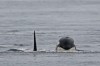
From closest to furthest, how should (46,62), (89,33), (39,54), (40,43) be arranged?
Answer: (46,62)
(39,54)
(40,43)
(89,33)

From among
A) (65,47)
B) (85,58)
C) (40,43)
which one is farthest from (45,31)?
(85,58)

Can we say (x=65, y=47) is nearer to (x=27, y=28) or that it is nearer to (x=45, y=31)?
(x=45, y=31)

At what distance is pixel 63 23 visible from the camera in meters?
63.0

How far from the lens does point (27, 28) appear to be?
56969 mm

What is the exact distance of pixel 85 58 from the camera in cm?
3541

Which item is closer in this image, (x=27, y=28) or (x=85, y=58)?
(x=85, y=58)

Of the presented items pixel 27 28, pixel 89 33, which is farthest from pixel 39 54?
pixel 27 28

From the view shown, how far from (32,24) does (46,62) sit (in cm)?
2806

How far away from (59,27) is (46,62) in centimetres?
2437

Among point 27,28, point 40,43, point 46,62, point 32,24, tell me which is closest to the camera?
point 46,62

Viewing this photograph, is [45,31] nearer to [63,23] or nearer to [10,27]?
[10,27]

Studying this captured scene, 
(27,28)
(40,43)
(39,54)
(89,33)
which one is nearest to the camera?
(39,54)

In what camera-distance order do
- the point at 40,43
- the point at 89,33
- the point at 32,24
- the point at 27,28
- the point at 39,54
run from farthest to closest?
the point at 32,24
the point at 27,28
the point at 89,33
the point at 40,43
the point at 39,54

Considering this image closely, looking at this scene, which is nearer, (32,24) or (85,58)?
(85,58)
